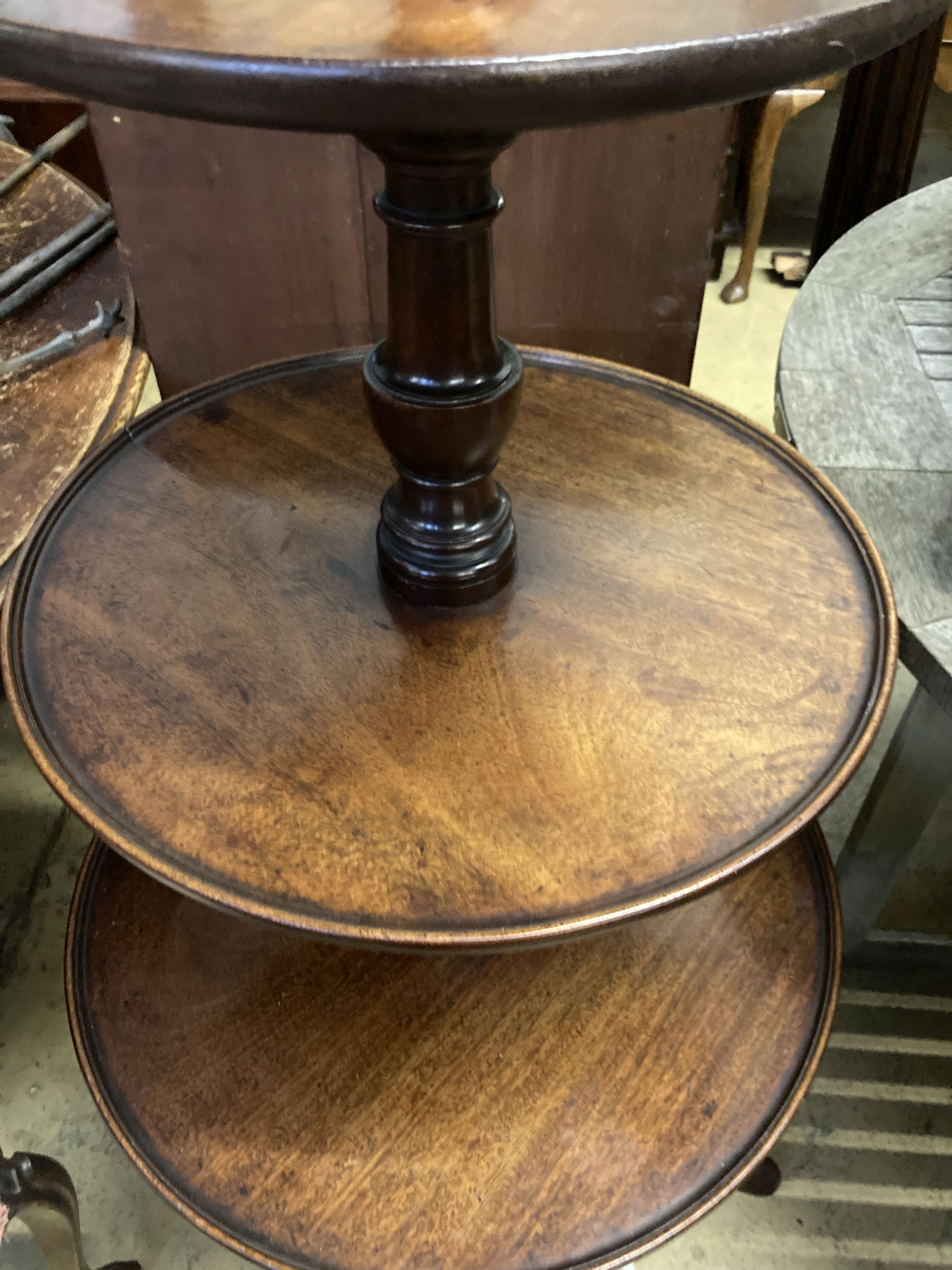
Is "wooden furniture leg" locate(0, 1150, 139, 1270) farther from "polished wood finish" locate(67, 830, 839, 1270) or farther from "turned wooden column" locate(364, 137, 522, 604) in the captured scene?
"turned wooden column" locate(364, 137, 522, 604)

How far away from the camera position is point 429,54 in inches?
12.4

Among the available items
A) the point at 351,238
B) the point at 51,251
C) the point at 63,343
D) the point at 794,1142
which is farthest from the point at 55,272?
the point at 794,1142

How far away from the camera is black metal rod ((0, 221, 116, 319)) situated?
2.92ft

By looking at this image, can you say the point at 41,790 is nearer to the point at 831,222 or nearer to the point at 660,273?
the point at 660,273

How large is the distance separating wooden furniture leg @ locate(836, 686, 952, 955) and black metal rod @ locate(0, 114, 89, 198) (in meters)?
0.99

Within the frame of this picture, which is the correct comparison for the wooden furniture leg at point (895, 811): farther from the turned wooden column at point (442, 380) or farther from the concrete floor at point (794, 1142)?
the turned wooden column at point (442, 380)

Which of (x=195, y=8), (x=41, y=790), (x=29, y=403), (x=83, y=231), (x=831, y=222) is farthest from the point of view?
(x=831, y=222)

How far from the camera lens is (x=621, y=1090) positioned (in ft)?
2.23

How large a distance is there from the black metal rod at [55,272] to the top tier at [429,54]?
1.96ft

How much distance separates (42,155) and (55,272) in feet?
0.63

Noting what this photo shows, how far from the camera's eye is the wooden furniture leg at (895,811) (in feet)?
2.67

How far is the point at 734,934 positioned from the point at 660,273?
25.1 inches

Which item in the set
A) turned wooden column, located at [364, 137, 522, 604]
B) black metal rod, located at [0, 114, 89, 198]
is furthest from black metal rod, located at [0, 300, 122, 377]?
turned wooden column, located at [364, 137, 522, 604]

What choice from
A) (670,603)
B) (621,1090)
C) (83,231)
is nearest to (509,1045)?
(621,1090)
